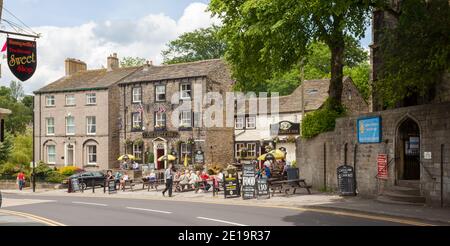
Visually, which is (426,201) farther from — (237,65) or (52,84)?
(52,84)

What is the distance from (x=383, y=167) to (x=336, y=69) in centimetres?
666

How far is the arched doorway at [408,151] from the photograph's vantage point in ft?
68.9

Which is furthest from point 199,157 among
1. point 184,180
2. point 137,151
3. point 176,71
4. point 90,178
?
point 184,180

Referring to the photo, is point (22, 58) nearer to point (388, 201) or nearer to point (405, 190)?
point (388, 201)

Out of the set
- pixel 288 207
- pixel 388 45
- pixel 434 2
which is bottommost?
pixel 288 207

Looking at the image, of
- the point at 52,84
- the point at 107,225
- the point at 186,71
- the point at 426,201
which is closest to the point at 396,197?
the point at 426,201

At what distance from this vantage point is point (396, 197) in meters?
19.9

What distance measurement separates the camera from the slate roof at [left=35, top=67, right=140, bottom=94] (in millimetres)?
52278

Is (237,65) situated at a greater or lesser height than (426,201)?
greater

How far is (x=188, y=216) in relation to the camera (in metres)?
18.0

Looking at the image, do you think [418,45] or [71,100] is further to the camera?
[71,100]

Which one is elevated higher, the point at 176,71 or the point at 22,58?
the point at 176,71

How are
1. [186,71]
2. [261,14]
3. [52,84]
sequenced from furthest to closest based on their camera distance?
[52,84] → [186,71] → [261,14]

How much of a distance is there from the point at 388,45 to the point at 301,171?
11532mm
